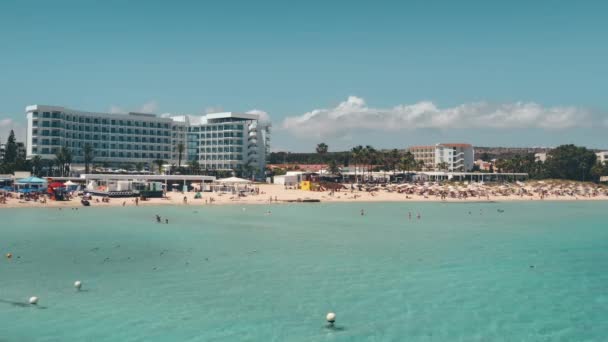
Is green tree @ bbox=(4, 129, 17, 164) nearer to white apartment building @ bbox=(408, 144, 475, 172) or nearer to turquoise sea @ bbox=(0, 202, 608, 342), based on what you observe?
turquoise sea @ bbox=(0, 202, 608, 342)

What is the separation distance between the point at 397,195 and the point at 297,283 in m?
83.2

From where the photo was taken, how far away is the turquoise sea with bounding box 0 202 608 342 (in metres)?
20.6

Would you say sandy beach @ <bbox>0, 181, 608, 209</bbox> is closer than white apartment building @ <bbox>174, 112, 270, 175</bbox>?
Yes

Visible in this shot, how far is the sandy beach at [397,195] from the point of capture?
270 feet

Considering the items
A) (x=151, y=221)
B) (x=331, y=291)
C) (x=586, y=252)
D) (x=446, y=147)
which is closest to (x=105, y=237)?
(x=151, y=221)

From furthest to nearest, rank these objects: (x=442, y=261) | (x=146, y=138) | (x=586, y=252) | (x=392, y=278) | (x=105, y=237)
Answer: (x=146, y=138) → (x=105, y=237) → (x=586, y=252) → (x=442, y=261) → (x=392, y=278)

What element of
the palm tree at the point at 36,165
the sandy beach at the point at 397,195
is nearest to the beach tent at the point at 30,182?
the sandy beach at the point at 397,195

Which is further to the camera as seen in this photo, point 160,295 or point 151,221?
point 151,221

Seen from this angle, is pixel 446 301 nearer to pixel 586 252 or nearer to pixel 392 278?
pixel 392 278

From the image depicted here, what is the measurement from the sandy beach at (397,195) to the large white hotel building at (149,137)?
40779 mm

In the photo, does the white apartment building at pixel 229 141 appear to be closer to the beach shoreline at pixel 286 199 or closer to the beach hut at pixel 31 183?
the beach shoreline at pixel 286 199

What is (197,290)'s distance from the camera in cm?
2605

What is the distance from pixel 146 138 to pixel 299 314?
13540 centimetres

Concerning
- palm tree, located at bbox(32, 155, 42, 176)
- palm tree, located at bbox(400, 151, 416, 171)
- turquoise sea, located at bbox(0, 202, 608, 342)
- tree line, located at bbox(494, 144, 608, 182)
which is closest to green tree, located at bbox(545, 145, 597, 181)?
tree line, located at bbox(494, 144, 608, 182)
